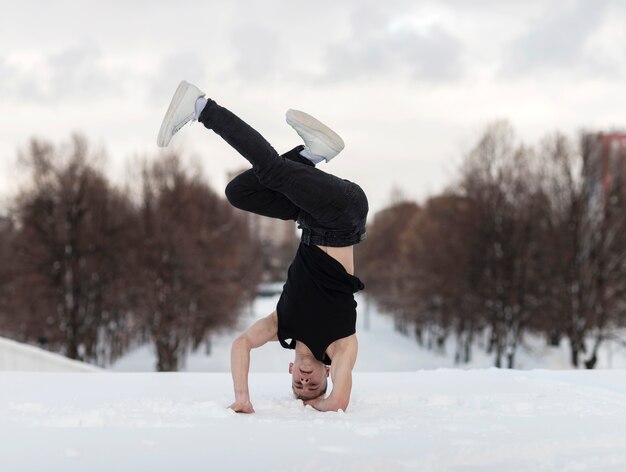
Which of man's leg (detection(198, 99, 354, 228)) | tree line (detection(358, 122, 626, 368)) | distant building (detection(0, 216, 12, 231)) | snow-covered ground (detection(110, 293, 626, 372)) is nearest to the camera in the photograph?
man's leg (detection(198, 99, 354, 228))

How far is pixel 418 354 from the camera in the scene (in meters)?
33.8

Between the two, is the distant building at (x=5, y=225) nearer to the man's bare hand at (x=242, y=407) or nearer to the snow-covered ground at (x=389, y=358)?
the snow-covered ground at (x=389, y=358)

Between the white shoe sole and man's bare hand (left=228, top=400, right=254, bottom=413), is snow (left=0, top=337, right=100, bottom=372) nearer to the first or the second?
the white shoe sole

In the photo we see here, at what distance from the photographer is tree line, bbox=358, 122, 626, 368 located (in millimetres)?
22000

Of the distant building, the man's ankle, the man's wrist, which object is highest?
the distant building

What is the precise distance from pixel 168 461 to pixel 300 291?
152 cm

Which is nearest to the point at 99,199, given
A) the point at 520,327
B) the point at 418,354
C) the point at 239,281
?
the point at 239,281

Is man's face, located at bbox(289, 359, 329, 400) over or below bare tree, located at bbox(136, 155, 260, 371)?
below

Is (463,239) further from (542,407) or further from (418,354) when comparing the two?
(542,407)

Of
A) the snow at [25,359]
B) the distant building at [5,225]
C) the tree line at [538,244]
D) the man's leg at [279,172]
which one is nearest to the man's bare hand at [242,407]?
the man's leg at [279,172]

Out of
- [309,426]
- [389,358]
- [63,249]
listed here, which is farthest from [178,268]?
[309,426]

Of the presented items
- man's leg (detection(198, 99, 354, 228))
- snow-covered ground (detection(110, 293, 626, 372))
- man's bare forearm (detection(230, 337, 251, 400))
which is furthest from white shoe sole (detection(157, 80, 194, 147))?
snow-covered ground (detection(110, 293, 626, 372))

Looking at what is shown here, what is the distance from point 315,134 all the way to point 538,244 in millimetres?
21301

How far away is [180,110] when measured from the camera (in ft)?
12.1
